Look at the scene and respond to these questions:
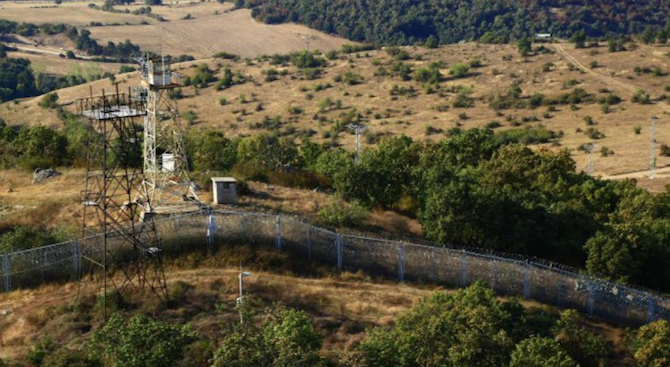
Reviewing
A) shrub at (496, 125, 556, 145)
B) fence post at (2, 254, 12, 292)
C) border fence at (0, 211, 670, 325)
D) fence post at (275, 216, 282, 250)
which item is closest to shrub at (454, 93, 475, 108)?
shrub at (496, 125, 556, 145)

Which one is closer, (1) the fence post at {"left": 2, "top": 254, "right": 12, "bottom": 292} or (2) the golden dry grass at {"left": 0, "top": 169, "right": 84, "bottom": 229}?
(1) the fence post at {"left": 2, "top": 254, "right": 12, "bottom": 292}

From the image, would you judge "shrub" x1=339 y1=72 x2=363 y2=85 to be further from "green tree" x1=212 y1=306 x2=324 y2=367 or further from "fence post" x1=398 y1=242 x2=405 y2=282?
"green tree" x1=212 y1=306 x2=324 y2=367

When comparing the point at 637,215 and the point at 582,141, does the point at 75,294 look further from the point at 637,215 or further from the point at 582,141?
the point at 582,141

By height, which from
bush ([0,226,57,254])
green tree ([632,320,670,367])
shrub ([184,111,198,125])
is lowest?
shrub ([184,111,198,125])

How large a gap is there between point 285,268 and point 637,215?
16750 millimetres

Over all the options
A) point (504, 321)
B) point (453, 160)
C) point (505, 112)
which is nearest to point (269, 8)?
point (505, 112)

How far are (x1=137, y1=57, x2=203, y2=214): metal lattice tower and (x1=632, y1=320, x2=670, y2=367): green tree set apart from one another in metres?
17.5

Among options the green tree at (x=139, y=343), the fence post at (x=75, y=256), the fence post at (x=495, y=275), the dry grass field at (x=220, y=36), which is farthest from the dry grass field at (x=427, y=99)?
the green tree at (x=139, y=343)

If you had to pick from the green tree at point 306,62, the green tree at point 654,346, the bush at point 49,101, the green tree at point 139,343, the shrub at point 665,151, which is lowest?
the bush at point 49,101

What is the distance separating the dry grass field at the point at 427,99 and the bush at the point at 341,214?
38553mm

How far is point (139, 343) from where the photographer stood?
2217 centimetres

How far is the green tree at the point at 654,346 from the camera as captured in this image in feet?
84.0

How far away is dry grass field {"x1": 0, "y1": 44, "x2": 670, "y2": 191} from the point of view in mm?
82188

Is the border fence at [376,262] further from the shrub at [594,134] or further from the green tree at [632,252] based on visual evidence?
the shrub at [594,134]
